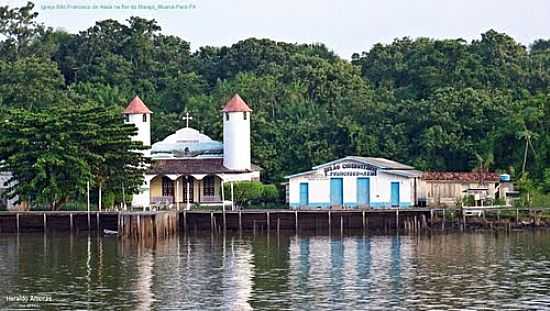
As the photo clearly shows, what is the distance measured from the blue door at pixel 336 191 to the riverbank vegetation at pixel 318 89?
8486mm

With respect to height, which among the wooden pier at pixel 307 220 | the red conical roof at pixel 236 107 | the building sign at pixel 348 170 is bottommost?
the wooden pier at pixel 307 220

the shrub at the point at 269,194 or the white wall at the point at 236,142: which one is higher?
the white wall at the point at 236,142

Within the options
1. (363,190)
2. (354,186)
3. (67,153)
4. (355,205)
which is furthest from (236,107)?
(67,153)

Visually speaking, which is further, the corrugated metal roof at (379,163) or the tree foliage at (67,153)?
the corrugated metal roof at (379,163)

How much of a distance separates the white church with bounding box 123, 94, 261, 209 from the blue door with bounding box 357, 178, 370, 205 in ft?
26.0

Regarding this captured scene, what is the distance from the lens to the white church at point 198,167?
78.6 m

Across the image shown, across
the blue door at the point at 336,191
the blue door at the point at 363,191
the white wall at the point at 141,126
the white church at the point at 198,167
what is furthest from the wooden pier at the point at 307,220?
the white wall at the point at 141,126

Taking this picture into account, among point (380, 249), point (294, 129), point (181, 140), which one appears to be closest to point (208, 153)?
point (181, 140)

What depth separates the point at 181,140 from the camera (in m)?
82.2

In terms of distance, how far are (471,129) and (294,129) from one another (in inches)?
474

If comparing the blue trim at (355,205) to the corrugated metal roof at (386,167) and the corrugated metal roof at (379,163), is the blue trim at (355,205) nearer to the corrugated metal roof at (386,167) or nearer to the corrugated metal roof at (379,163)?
the corrugated metal roof at (386,167)

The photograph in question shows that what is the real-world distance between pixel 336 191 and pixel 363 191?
62.0 inches

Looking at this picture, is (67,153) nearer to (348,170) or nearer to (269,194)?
(269,194)

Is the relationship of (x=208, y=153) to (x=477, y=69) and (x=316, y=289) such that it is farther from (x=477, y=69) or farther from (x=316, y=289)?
(x=316, y=289)
